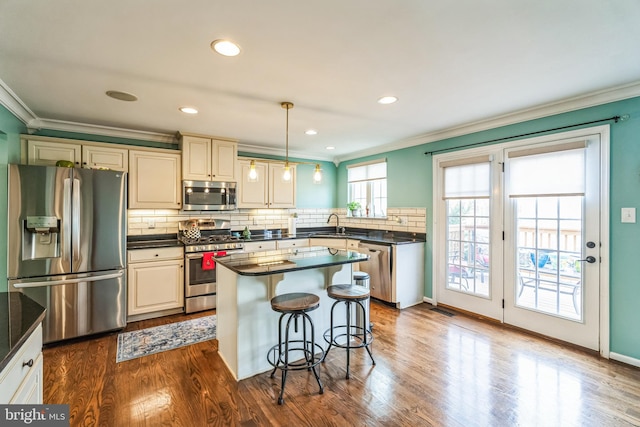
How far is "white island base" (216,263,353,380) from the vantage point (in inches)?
92.7

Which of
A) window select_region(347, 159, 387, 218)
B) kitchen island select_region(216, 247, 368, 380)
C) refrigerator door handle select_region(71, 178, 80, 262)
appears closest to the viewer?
kitchen island select_region(216, 247, 368, 380)

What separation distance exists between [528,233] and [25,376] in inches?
160

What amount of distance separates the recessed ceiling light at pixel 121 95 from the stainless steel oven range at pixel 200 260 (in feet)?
5.98

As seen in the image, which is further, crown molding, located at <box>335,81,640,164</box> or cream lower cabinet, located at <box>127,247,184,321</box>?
cream lower cabinet, located at <box>127,247,184,321</box>

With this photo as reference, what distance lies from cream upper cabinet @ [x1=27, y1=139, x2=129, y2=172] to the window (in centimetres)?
362

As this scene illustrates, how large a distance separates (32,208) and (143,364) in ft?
6.14

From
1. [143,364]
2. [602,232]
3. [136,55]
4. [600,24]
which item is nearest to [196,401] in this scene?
[143,364]

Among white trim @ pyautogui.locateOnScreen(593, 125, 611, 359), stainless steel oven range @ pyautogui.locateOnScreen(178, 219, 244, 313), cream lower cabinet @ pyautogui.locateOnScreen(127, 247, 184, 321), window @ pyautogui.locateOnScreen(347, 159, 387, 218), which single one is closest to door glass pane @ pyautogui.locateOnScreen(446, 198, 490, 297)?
white trim @ pyautogui.locateOnScreen(593, 125, 611, 359)

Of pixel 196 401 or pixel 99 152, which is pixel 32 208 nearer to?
pixel 99 152

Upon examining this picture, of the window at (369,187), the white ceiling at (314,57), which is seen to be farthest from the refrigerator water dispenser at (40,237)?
the window at (369,187)

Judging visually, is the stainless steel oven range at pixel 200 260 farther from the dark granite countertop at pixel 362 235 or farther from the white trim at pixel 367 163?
the white trim at pixel 367 163

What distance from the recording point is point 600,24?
1693mm

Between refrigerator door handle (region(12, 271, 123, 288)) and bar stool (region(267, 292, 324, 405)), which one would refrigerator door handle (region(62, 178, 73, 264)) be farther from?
bar stool (region(267, 292, 324, 405))

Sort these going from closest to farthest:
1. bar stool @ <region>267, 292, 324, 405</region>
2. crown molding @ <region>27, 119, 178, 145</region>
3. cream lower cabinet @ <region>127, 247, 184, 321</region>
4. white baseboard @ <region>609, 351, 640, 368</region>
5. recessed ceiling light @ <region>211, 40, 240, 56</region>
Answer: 1. recessed ceiling light @ <region>211, 40, 240, 56</region>
2. bar stool @ <region>267, 292, 324, 405</region>
3. white baseboard @ <region>609, 351, 640, 368</region>
4. crown molding @ <region>27, 119, 178, 145</region>
5. cream lower cabinet @ <region>127, 247, 184, 321</region>
